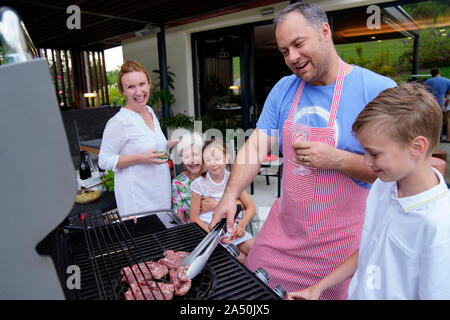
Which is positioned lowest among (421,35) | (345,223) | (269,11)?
(345,223)

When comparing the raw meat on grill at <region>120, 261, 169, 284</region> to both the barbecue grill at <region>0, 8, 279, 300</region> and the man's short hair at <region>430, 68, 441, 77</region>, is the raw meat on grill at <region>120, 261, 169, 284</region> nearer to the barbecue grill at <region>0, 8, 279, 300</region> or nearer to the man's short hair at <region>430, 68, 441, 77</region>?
the barbecue grill at <region>0, 8, 279, 300</region>

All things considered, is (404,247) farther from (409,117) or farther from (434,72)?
(434,72)

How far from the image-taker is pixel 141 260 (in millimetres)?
1184

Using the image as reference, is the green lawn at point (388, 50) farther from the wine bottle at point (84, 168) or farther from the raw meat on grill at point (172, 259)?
the raw meat on grill at point (172, 259)

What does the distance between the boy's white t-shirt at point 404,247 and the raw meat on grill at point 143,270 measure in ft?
2.39

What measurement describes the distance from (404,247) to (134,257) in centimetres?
95

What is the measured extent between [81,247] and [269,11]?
6293 mm

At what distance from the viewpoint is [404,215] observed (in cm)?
101

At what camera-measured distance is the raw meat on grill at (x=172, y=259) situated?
44.1 inches

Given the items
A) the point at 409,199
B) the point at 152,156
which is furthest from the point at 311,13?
the point at 152,156

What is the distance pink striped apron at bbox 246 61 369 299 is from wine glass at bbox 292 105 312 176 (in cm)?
5

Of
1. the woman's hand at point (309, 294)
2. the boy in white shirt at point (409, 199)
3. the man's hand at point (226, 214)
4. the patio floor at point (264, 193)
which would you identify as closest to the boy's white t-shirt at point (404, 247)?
the boy in white shirt at point (409, 199)
